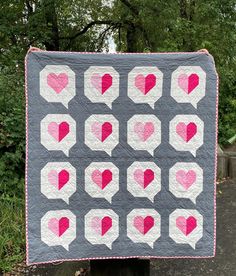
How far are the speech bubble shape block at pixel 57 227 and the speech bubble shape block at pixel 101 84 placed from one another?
2.09 ft

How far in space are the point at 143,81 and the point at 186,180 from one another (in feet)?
1.91

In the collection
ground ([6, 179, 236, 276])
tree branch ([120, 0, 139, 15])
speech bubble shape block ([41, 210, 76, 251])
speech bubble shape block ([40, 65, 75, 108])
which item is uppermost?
tree branch ([120, 0, 139, 15])

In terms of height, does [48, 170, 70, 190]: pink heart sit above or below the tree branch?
below

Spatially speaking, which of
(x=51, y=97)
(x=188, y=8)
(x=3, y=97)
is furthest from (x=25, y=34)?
(x=51, y=97)

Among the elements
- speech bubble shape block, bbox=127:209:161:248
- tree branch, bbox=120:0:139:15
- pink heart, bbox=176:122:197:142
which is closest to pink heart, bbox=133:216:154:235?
speech bubble shape block, bbox=127:209:161:248

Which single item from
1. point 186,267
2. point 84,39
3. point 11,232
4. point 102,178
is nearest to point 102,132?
point 102,178

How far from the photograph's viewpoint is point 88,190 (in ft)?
7.12

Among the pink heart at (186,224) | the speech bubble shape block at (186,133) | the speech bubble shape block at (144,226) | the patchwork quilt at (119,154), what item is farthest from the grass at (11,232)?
the speech bubble shape block at (186,133)

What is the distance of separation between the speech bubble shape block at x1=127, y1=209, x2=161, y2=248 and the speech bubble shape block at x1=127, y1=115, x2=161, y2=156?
1.11 ft

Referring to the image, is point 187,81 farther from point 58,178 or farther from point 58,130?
point 58,178

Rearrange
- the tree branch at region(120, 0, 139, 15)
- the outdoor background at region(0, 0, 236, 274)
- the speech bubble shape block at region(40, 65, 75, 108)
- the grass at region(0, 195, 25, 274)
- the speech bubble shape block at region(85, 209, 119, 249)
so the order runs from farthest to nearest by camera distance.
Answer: the tree branch at region(120, 0, 139, 15)
the outdoor background at region(0, 0, 236, 274)
the grass at region(0, 195, 25, 274)
the speech bubble shape block at region(85, 209, 119, 249)
the speech bubble shape block at region(40, 65, 75, 108)

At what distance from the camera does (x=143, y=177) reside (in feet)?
7.10

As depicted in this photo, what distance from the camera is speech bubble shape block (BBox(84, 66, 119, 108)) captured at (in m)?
2.09

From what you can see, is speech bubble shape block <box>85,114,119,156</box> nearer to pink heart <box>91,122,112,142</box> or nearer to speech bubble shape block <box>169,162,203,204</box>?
pink heart <box>91,122,112,142</box>
